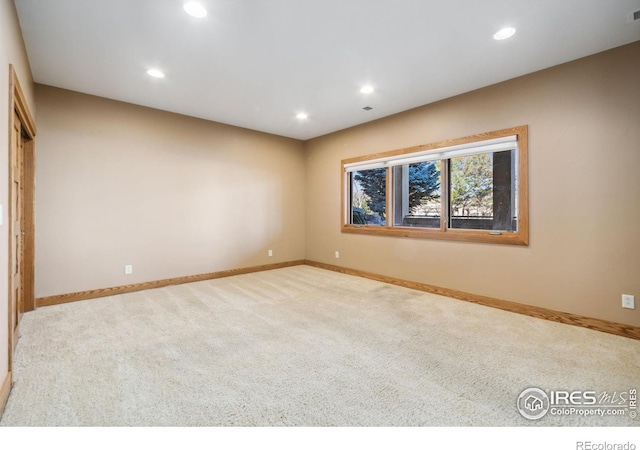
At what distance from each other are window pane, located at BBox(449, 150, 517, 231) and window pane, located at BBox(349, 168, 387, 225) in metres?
1.14

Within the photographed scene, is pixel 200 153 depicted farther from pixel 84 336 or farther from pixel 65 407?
pixel 65 407

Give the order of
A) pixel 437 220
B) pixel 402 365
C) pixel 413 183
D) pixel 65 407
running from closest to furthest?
pixel 65 407 < pixel 402 365 < pixel 437 220 < pixel 413 183

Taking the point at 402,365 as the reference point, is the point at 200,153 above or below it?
above

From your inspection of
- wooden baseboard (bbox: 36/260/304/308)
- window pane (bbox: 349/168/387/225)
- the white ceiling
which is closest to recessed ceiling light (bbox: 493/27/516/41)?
the white ceiling

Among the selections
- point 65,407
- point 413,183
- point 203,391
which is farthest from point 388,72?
point 65,407

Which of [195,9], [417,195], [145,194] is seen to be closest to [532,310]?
[417,195]

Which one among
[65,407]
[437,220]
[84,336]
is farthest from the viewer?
[437,220]

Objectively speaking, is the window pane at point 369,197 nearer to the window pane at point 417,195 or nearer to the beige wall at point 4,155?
the window pane at point 417,195

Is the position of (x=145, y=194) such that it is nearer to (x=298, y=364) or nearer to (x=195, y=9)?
(x=195, y=9)

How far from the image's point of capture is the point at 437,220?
4.37m

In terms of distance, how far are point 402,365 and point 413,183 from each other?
306 cm

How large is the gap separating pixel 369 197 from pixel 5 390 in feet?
15.2

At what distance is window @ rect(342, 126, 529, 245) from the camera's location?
11.7 ft

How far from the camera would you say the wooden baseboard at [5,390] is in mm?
1683
